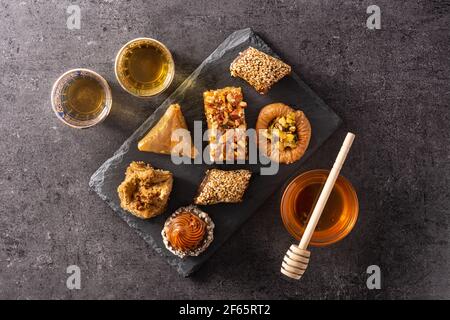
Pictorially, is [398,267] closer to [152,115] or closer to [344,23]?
[344,23]

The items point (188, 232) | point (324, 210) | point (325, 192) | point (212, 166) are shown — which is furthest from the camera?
point (212, 166)

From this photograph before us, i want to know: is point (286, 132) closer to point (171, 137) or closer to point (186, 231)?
point (171, 137)

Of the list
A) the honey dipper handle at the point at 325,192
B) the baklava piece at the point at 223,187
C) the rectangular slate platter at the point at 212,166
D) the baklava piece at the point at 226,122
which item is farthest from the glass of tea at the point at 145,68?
the honey dipper handle at the point at 325,192

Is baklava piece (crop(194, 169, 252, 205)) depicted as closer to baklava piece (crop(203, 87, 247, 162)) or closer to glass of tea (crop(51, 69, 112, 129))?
baklava piece (crop(203, 87, 247, 162))

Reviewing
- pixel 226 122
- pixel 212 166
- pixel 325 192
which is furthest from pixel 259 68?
pixel 325 192

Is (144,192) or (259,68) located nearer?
(144,192)

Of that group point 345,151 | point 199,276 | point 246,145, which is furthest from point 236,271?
point 345,151

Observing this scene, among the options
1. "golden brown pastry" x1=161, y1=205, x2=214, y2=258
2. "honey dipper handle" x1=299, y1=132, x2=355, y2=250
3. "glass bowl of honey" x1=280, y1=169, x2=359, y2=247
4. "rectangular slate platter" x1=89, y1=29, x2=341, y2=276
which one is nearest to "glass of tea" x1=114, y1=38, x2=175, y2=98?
"rectangular slate platter" x1=89, y1=29, x2=341, y2=276
